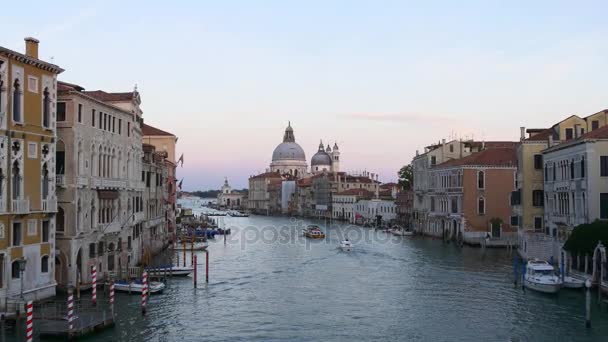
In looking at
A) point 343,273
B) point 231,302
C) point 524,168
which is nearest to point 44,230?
point 231,302

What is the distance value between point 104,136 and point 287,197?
302 ft

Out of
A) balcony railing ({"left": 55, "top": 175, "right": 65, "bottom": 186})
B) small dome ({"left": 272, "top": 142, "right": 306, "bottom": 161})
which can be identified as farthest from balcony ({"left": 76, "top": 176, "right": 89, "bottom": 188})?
small dome ({"left": 272, "top": 142, "right": 306, "bottom": 161})

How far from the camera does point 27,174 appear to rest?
56.2 ft

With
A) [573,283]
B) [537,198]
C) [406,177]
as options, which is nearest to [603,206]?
[573,283]

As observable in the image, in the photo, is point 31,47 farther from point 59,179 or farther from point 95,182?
point 95,182

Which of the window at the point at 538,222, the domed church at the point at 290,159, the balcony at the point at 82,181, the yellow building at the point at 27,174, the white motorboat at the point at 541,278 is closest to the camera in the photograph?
the yellow building at the point at 27,174

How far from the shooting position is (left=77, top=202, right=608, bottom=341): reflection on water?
16.6 m

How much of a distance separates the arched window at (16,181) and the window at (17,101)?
105 cm

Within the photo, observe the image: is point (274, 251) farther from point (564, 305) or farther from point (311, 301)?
point (564, 305)

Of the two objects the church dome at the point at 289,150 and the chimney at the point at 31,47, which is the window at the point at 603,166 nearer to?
the chimney at the point at 31,47

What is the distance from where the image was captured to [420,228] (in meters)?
51.9

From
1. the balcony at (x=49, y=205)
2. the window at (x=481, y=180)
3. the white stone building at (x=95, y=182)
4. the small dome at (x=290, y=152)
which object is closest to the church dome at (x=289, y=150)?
the small dome at (x=290, y=152)

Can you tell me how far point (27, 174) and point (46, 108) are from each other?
1.93 meters

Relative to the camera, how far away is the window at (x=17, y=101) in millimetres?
16703
